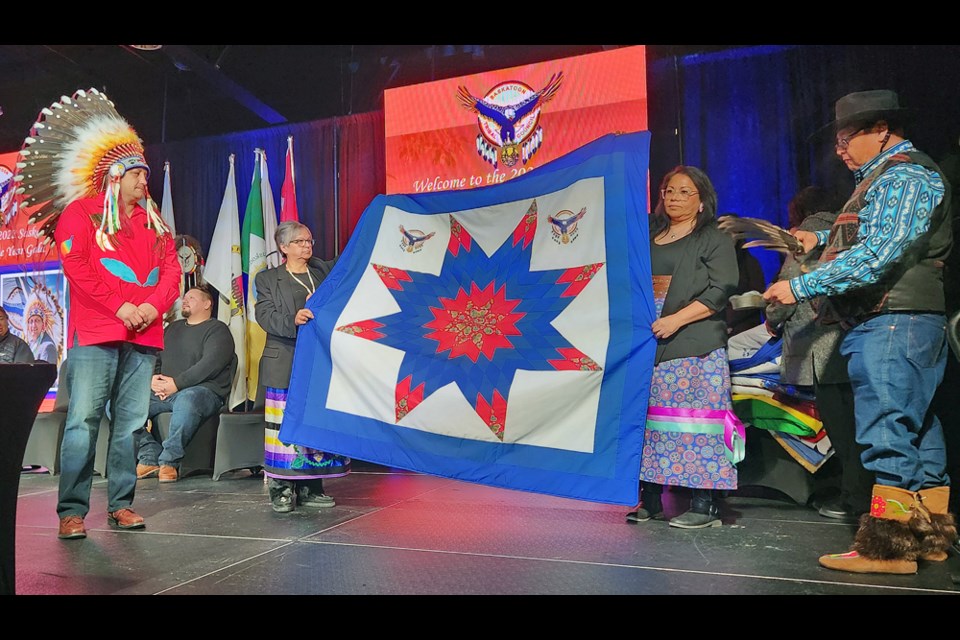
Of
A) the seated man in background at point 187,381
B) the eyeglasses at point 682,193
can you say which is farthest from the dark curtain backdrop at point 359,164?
the eyeglasses at point 682,193

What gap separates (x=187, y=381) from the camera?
4336 millimetres

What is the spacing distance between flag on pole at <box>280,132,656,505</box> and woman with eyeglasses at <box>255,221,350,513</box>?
0.41 feet

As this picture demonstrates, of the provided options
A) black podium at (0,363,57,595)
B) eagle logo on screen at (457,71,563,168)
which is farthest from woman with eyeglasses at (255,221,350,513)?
eagle logo on screen at (457,71,563,168)

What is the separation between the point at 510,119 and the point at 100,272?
9.46 feet

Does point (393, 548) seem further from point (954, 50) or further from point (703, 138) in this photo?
point (954, 50)

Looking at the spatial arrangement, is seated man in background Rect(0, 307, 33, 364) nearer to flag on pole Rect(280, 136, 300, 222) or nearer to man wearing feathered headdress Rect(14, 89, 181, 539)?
flag on pole Rect(280, 136, 300, 222)

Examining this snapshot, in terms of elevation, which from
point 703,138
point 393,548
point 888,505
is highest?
point 703,138

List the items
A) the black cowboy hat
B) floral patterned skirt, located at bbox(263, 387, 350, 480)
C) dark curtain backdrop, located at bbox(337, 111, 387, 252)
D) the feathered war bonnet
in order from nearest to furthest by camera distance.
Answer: the black cowboy hat < the feathered war bonnet < floral patterned skirt, located at bbox(263, 387, 350, 480) < dark curtain backdrop, located at bbox(337, 111, 387, 252)

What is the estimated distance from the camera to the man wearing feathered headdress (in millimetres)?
2586

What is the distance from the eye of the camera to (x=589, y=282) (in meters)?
2.60

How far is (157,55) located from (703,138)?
14.6 feet

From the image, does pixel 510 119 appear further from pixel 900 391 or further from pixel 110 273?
pixel 900 391

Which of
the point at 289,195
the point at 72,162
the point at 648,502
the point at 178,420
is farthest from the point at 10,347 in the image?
the point at 648,502
